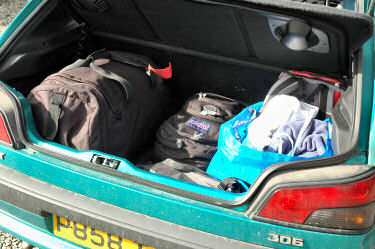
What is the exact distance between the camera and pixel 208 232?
4.36 ft

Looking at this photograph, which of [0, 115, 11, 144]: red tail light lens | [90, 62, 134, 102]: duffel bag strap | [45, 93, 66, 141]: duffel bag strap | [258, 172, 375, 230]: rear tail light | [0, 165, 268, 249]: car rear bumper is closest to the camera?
[258, 172, 375, 230]: rear tail light

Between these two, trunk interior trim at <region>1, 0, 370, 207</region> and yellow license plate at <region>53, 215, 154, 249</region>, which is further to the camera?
yellow license plate at <region>53, 215, 154, 249</region>

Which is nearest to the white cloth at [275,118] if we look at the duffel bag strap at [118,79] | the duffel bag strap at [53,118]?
the duffel bag strap at [118,79]

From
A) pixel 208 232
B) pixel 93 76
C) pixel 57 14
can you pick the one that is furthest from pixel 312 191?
pixel 57 14

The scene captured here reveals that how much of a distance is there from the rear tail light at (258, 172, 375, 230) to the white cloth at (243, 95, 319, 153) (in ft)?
1.56

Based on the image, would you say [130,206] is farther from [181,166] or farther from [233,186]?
[181,166]

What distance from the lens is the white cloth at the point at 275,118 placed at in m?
1.73

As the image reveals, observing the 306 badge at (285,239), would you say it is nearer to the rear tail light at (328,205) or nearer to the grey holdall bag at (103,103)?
the rear tail light at (328,205)

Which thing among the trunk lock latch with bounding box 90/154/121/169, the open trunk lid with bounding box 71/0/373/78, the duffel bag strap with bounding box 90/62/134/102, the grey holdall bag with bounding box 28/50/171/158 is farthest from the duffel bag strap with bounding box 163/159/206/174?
the open trunk lid with bounding box 71/0/373/78

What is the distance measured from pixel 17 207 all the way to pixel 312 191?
1.19 m

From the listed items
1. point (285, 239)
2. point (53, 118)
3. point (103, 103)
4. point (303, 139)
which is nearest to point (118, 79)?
point (103, 103)

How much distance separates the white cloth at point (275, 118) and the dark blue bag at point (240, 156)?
6cm

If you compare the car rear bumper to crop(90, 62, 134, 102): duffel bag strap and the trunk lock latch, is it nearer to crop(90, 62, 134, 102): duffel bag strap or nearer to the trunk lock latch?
the trunk lock latch

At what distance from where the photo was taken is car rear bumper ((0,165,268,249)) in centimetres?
134
